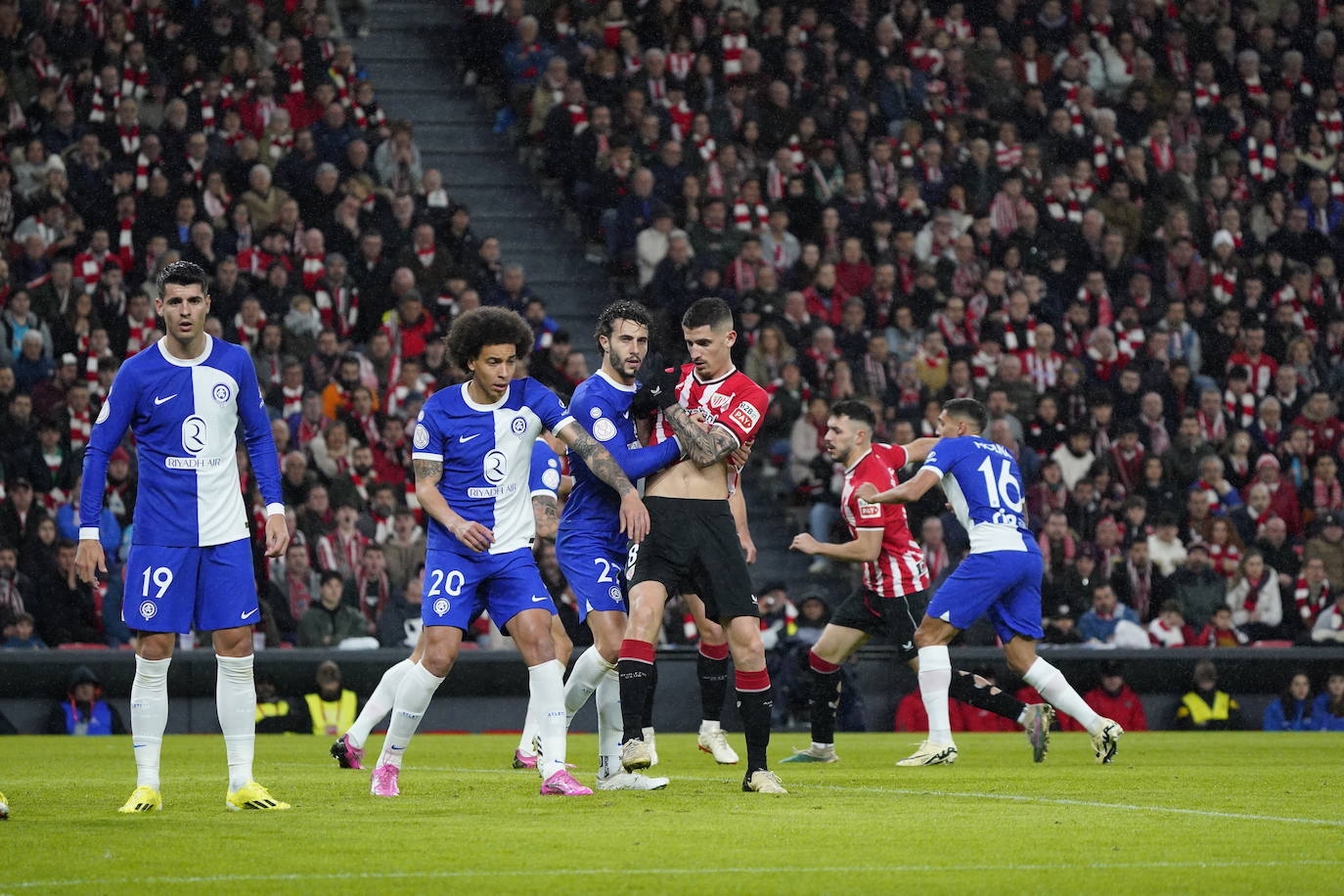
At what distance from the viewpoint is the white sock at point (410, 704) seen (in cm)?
897

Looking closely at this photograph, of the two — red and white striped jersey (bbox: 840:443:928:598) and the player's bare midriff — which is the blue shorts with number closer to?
the player's bare midriff

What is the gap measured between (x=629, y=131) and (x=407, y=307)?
14.8 feet

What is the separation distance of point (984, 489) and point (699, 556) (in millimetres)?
4122

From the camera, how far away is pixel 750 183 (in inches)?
892

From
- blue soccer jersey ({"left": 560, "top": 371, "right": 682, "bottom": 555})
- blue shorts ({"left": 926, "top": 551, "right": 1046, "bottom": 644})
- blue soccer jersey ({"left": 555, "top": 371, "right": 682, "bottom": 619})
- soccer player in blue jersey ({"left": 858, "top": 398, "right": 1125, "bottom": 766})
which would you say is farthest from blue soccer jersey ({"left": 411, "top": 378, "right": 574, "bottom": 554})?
blue shorts ({"left": 926, "top": 551, "right": 1046, "bottom": 644})

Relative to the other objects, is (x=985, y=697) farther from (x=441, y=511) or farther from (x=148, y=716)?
(x=148, y=716)

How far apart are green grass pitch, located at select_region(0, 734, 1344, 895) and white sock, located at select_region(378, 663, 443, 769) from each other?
0.95 feet

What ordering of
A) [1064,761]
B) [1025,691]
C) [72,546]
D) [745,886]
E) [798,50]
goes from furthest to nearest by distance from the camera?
[798,50] → [1025,691] → [72,546] → [1064,761] → [745,886]

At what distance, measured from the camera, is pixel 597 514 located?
10445 millimetres

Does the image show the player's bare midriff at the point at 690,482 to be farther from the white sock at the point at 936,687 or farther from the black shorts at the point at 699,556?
the white sock at the point at 936,687

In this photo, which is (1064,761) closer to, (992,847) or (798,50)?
(992,847)

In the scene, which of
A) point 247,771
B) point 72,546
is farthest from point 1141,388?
point 247,771

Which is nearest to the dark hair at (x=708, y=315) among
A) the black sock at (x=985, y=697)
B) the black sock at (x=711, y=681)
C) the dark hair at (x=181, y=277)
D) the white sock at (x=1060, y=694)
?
the dark hair at (x=181, y=277)

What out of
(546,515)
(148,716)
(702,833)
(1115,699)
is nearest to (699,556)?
(546,515)
